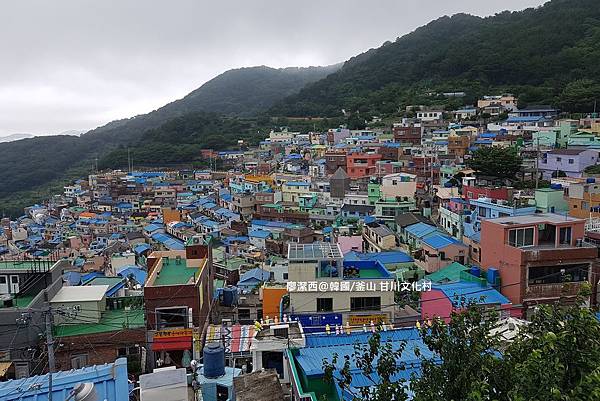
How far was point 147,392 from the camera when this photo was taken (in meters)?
7.18

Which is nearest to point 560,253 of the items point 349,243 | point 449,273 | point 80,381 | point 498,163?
point 449,273

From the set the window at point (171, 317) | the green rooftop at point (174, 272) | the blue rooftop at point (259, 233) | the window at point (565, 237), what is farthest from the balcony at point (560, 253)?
the blue rooftop at point (259, 233)

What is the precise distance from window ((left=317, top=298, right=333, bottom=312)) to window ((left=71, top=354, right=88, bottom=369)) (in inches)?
243

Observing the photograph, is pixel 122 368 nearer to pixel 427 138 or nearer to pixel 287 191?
pixel 287 191

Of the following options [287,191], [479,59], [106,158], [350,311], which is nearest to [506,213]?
[350,311]

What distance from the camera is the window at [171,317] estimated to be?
44.7 feet

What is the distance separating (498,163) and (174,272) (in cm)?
2209

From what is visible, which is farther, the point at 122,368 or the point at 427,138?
the point at 427,138

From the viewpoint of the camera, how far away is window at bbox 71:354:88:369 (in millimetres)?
12672

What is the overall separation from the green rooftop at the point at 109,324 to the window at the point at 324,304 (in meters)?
4.78

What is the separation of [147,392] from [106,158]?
3183 inches

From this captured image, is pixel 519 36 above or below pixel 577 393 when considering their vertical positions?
above

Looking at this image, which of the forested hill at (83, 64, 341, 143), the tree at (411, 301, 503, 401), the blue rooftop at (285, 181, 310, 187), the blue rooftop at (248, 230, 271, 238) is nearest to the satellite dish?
the tree at (411, 301, 503, 401)

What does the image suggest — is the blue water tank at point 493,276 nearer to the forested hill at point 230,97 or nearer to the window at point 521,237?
the window at point 521,237
